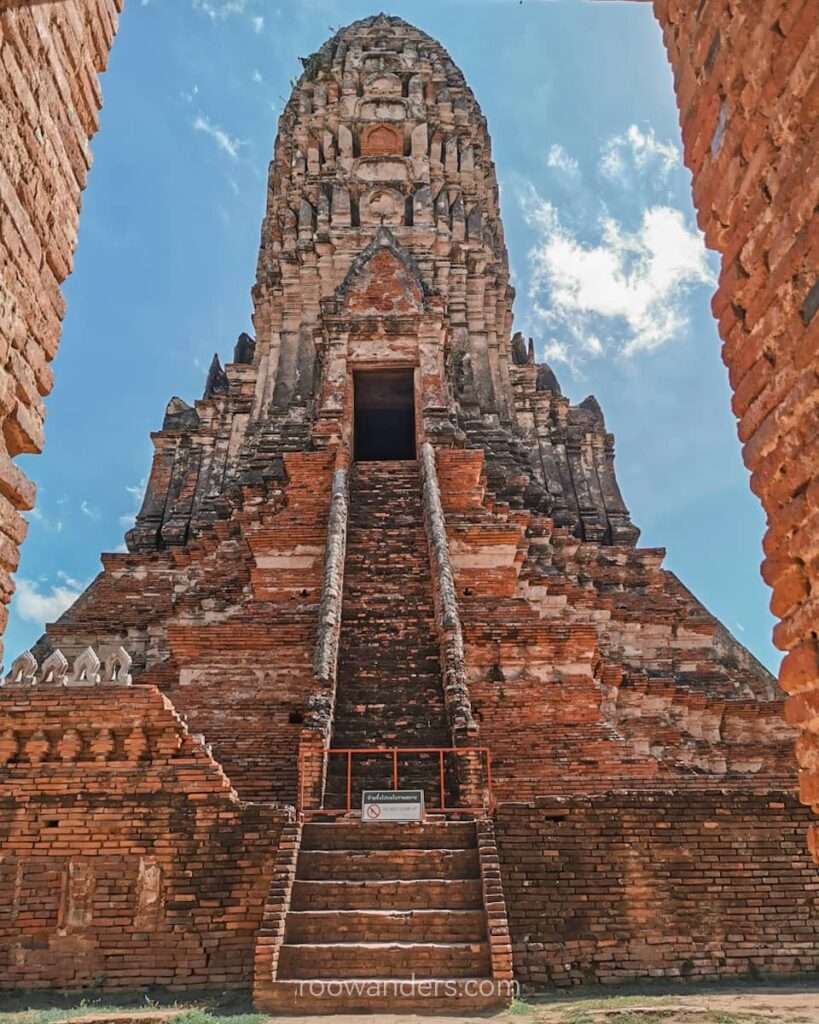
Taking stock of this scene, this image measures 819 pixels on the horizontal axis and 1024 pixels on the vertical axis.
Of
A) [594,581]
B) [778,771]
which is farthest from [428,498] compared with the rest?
[778,771]

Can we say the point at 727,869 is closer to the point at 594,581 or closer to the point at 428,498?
the point at 428,498

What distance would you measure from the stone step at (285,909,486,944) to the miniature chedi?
0.02m

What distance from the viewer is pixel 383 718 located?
1095cm

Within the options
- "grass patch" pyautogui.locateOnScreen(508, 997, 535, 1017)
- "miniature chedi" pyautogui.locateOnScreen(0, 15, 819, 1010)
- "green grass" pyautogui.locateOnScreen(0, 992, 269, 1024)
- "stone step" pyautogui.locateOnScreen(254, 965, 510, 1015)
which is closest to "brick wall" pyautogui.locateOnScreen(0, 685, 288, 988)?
"miniature chedi" pyautogui.locateOnScreen(0, 15, 819, 1010)

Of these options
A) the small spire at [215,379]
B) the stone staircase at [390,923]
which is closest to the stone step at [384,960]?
the stone staircase at [390,923]

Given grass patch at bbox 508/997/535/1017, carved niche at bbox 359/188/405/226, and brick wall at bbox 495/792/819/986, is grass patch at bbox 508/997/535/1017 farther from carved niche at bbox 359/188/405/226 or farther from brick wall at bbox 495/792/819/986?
carved niche at bbox 359/188/405/226

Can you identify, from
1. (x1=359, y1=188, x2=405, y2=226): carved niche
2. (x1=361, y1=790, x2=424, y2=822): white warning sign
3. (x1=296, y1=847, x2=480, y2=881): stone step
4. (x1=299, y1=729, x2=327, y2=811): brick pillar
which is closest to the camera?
(x1=296, y1=847, x2=480, y2=881): stone step

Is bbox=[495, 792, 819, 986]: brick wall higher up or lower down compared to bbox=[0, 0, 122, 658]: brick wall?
lower down

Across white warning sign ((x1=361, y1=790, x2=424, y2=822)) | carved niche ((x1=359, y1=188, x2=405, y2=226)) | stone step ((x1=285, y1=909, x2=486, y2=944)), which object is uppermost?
carved niche ((x1=359, y1=188, x2=405, y2=226))

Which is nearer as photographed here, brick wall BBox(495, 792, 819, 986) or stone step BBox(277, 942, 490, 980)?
stone step BBox(277, 942, 490, 980)

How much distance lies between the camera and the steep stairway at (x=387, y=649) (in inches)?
402

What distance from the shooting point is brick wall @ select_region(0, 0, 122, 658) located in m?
3.89

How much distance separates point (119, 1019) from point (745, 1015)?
4.21 meters

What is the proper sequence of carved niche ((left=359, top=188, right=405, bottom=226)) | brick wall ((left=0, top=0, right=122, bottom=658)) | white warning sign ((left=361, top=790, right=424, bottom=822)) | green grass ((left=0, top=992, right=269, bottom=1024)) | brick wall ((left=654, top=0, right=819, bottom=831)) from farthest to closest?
1. carved niche ((left=359, top=188, right=405, bottom=226))
2. white warning sign ((left=361, top=790, right=424, bottom=822))
3. green grass ((left=0, top=992, right=269, bottom=1024))
4. brick wall ((left=0, top=0, right=122, bottom=658))
5. brick wall ((left=654, top=0, right=819, bottom=831))
